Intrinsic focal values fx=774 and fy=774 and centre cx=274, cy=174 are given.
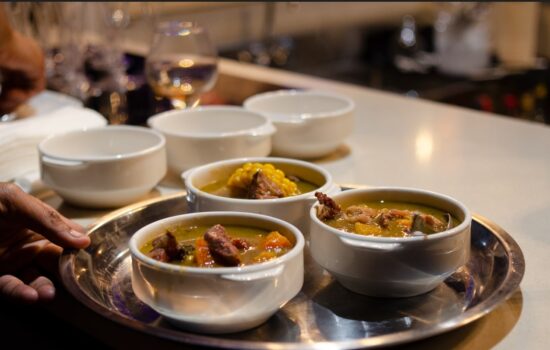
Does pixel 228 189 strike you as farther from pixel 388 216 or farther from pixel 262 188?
pixel 388 216

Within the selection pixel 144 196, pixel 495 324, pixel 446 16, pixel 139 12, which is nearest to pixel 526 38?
pixel 446 16

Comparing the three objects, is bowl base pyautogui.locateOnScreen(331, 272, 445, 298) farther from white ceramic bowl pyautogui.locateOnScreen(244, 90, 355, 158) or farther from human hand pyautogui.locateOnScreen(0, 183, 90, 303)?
white ceramic bowl pyautogui.locateOnScreen(244, 90, 355, 158)

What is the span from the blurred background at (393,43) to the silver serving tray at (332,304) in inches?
47.0

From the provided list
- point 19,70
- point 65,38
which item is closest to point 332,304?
point 19,70

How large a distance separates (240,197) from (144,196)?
0.83ft

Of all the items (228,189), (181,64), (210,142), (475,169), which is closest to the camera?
(228,189)

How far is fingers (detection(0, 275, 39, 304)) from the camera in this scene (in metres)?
0.90

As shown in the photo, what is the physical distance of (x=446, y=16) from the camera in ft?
9.75

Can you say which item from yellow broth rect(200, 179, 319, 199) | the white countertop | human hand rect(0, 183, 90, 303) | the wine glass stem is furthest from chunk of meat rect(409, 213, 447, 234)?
the wine glass stem

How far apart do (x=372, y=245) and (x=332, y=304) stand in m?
0.10

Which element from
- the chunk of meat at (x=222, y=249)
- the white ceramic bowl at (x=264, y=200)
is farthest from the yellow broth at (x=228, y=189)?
the chunk of meat at (x=222, y=249)

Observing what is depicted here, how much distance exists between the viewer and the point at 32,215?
947 mm

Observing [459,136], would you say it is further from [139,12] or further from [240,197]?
[139,12]

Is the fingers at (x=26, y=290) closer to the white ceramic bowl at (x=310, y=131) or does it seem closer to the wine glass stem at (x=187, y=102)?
the white ceramic bowl at (x=310, y=131)
